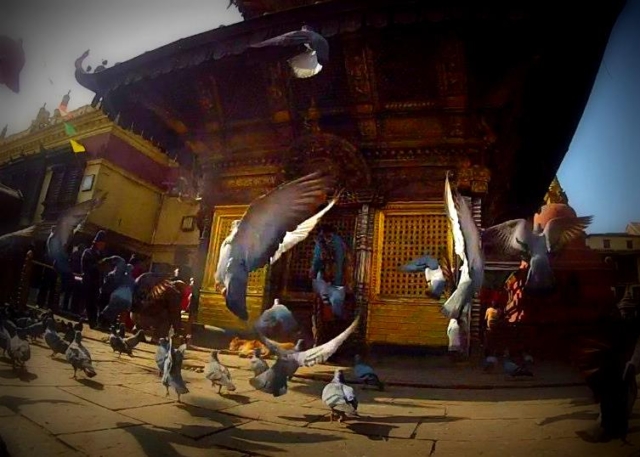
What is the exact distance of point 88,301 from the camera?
1.96 meters

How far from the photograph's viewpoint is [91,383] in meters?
1.49

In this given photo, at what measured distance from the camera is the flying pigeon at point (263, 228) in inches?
64.6

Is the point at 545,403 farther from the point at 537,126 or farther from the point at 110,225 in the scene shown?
the point at 537,126

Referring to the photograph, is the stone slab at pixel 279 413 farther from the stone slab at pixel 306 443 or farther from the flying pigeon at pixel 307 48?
the flying pigeon at pixel 307 48

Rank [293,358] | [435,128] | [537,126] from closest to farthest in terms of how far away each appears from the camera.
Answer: [293,358] < [435,128] < [537,126]

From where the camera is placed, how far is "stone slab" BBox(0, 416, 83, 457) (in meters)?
1.16

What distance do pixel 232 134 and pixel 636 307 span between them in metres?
2.19

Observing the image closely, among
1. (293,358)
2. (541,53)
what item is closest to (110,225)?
(293,358)

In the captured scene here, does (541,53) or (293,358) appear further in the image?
(541,53)

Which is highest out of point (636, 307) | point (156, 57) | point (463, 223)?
point (156, 57)

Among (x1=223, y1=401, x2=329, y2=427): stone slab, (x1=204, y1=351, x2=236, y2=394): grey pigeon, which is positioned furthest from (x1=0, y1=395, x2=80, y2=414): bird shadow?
(x1=223, y1=401, x2=329, y2=427): stone slab

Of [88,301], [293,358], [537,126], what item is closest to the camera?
[293,358]

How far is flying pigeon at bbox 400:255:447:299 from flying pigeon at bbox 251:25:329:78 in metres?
1.36

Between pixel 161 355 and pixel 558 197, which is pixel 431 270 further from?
pixel 161 355
